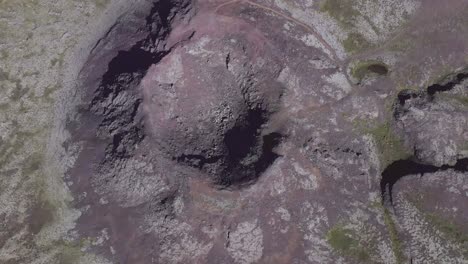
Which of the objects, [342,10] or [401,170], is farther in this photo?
[342,10]

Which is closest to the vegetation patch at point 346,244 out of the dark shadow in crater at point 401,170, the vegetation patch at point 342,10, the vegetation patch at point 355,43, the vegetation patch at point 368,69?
the dark shadow in crater at point 401,170

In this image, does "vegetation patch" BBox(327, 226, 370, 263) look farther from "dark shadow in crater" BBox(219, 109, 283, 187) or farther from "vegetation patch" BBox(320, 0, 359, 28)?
"vegetation patch" BBox(320, 0, 359, 28)

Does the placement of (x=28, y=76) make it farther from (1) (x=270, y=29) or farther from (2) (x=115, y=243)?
(1) (x=270, y=29)

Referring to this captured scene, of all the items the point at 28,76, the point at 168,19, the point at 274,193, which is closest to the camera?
the point at 274,193

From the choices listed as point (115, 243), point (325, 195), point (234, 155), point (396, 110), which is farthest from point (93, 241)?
point (396, 110)

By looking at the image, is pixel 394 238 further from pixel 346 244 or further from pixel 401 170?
pixel 401 170

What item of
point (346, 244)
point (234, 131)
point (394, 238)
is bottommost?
point (394, 238)

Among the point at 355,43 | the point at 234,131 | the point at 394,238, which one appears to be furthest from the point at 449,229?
the point at 234,131

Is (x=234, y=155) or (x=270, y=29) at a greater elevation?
(x=270, y=29)
